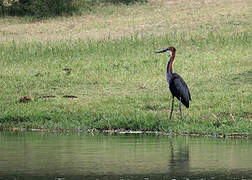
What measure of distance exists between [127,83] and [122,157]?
44.1 feet

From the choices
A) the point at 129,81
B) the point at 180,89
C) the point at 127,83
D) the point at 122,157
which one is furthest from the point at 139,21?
the point at 122,157

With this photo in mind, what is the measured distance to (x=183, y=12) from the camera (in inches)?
1775

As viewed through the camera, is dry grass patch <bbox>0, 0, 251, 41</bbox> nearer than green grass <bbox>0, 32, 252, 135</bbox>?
No

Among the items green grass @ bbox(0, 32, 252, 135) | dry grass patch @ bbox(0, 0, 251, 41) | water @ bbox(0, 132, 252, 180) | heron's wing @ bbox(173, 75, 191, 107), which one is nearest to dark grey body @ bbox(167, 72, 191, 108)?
heron's wing @ bbox(173, 75, 191, 107)

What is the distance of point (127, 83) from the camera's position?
2617cm

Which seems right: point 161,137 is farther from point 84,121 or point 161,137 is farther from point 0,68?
point 0,68

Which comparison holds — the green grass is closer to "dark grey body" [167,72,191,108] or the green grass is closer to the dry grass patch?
"dark grey body" [167,72,191,108]

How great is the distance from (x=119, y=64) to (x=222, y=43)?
647 centimetres

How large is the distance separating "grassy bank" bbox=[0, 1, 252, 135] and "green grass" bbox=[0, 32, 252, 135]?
0.03 meters

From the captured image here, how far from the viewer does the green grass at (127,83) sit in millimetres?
17453

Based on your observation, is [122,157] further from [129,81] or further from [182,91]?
[129,81]

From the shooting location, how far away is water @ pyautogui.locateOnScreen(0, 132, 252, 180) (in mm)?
11125

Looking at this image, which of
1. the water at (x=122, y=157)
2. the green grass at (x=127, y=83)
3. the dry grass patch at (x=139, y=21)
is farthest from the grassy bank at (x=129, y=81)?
the water at (x=122, y=157)

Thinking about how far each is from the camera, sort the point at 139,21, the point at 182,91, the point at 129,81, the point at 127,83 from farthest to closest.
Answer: the point at 139,21
the point at 129,81
the point at 127,83
the point at 182,91
